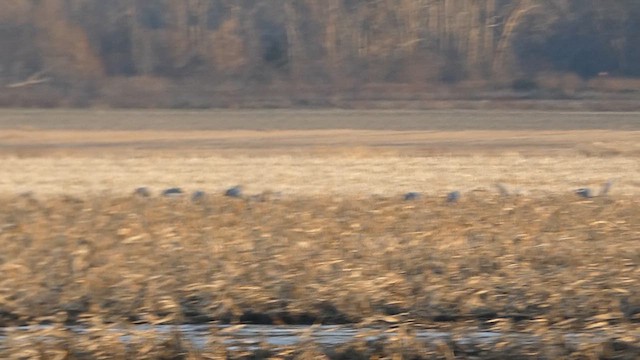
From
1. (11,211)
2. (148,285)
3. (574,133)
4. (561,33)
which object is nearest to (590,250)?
(148,285)

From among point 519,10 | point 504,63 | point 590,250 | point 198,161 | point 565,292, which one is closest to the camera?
point 565,292

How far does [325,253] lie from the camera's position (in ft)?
30.7

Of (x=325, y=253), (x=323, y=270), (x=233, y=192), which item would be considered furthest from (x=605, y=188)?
(x=323, y=270)

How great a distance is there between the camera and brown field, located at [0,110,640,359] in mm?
7316

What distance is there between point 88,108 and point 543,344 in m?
21.8

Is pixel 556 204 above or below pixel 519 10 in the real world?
below

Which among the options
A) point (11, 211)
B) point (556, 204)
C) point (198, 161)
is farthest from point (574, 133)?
point (11, 211)

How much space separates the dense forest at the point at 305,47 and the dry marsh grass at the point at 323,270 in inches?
707

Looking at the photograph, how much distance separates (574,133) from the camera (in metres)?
21.7

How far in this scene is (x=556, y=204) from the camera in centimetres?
1203

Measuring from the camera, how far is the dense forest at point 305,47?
3044 cm

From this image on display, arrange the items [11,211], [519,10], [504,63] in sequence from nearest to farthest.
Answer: [11,211] < [504,63] < [519,10]

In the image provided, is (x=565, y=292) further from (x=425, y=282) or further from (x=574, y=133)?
(x=574, y=133)

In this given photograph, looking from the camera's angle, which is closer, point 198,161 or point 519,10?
point 198,161
